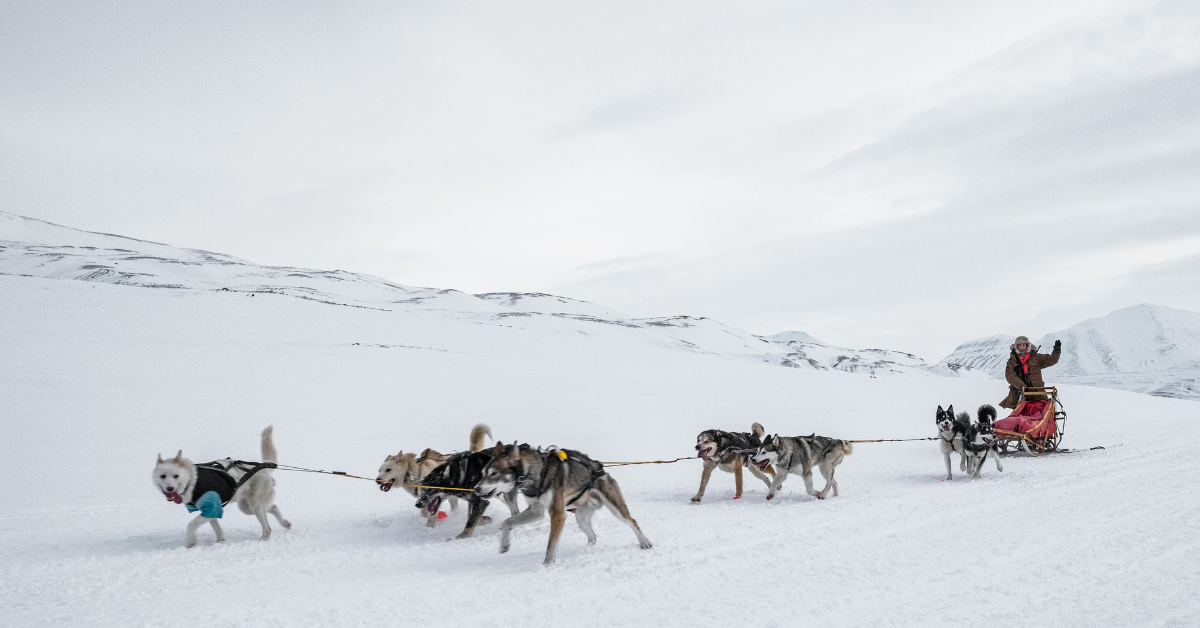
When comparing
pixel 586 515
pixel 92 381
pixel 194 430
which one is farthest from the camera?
pixel 92 381

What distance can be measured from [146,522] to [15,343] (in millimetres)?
Answer: 11729

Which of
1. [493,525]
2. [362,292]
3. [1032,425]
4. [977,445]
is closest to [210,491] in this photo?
[493,525]

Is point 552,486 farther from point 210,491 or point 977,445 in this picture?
point 977,445

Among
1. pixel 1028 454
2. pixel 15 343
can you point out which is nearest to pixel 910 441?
pixel 1028 454

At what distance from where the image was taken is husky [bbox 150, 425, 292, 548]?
502 centimetres

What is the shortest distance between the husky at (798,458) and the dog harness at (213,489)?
506cm

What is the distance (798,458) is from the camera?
727cm

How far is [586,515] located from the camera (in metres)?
5.17

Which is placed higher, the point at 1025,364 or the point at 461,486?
the point at 1025,364

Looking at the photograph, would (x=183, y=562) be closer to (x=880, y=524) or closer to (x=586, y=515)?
(x=586, y=515)

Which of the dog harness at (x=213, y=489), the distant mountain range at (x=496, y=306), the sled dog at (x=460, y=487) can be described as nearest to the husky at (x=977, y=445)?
the sled dog at (x=460, y=487)

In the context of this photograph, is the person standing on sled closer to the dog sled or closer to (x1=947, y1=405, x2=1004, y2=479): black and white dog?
the dog sled

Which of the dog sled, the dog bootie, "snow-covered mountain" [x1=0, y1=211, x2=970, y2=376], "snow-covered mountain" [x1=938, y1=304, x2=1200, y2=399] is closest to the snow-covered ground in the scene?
the dog bootie

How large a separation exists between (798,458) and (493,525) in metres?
3.46
